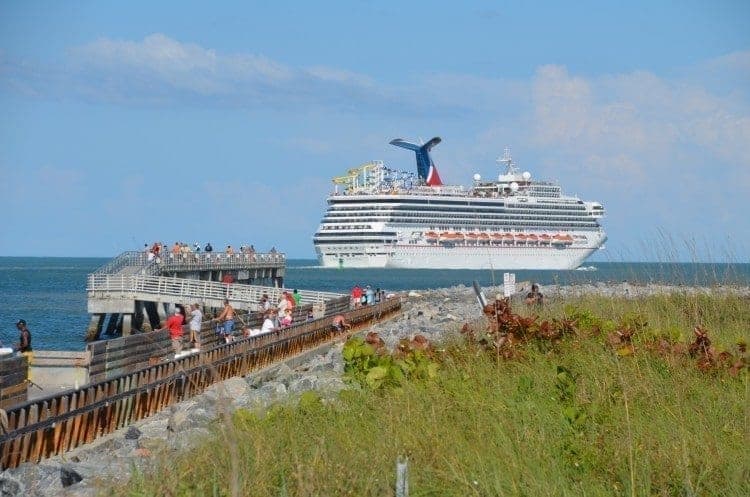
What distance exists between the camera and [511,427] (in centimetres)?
651

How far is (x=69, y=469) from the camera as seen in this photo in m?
6.51

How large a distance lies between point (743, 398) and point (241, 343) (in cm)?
890

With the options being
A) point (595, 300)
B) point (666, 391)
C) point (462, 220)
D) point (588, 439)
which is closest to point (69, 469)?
point (588, 439)

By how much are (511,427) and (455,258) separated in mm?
82441

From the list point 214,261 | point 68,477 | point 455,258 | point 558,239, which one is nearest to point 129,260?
point 214,261

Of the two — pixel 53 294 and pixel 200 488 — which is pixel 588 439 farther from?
pixel 53 294

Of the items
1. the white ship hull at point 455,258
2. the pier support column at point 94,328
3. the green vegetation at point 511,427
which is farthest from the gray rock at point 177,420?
the white ship hull at point 455,258

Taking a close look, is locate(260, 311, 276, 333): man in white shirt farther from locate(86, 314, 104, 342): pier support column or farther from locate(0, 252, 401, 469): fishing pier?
locate(86, 314, 104, 342): pier support column

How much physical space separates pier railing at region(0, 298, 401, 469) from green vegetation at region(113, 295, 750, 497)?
0.64 m

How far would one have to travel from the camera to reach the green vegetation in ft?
17.6

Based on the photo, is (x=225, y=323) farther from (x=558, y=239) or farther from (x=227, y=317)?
(x=558, y=239)

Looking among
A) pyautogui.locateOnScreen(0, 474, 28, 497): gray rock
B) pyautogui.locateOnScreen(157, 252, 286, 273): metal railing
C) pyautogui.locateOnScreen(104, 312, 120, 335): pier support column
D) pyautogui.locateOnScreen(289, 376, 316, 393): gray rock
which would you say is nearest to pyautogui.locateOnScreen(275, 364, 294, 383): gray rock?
pyautogui.locateOnScreen(289, 376, 316, 393): gray rock

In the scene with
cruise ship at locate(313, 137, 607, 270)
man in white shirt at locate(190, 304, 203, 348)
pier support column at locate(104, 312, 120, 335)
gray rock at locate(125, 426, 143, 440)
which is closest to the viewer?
gray rock at locate(125, 426, 143, 440)

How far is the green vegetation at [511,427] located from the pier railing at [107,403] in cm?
64
